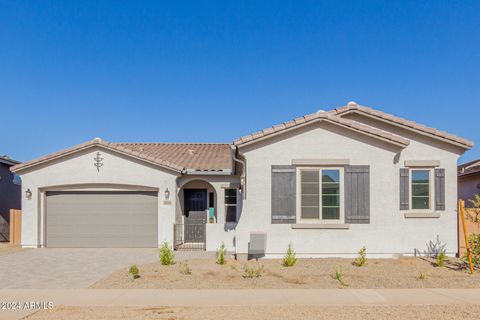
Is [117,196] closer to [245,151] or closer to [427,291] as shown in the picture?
[245,151]

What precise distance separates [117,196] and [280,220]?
24.5 ft

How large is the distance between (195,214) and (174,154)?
4.83 meters

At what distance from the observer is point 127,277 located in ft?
32.5

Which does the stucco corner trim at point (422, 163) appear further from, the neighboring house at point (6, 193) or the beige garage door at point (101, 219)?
the neighboring house at point (6, 193)

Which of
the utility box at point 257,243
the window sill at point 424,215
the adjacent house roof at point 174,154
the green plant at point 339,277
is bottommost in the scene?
the green plant at point 339,277

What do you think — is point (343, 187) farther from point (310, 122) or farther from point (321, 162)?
point (310, 122)

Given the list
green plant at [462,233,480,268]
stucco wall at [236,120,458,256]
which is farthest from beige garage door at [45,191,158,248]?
green plant at [462,233,480,268]

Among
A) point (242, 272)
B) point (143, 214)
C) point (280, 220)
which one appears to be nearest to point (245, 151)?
point (280, 220)

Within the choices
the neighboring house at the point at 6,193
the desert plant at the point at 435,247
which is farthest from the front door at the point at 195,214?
the neighboring house at the point at 6,193

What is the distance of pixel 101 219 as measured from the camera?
16.3 meters

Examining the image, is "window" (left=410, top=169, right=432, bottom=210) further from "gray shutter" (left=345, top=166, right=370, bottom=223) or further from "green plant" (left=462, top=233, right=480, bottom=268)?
"green plant" (left=462, top=233, right=480, bottom=268)

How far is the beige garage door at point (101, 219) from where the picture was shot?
52.9 feet

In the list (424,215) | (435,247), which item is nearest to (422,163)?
(424,215)

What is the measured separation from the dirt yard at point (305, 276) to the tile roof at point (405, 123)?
3869 millimetres
